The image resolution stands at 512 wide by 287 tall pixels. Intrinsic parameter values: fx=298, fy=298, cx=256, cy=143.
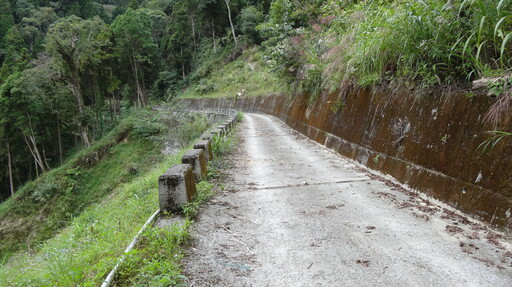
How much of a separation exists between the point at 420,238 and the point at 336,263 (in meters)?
1.04

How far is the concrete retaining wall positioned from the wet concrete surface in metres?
0.22

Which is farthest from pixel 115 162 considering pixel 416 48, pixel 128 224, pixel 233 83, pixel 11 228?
pixel 416 48

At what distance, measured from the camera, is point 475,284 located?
2.28 m

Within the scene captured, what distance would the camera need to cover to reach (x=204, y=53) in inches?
1982

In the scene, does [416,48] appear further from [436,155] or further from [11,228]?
[11,228]

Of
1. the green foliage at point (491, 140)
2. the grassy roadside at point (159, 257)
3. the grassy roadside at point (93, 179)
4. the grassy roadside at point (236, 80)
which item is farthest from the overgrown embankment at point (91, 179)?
the green foliage at point (491, 140)

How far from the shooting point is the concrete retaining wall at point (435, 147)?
3.08 metres

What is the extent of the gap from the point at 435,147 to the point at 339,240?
2028 millimetres

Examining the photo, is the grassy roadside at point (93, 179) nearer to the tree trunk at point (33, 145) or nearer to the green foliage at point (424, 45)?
the tree trunk at point (33, 145)

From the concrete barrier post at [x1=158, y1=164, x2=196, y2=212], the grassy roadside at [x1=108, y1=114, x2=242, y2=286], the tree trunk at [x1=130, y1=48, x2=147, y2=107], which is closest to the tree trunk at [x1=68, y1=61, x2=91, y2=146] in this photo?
the tree trunk at [x1=130, y1=48, x2=147, y2=107]

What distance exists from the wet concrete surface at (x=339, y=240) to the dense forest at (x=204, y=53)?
4.64 feet

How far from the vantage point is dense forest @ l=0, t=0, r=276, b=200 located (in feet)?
89.8

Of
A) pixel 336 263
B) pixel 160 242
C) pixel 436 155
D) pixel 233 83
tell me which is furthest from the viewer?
pixel 233 83

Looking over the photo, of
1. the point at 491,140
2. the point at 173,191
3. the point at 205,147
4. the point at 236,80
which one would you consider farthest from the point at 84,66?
the point at 491,140
